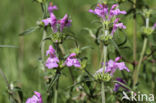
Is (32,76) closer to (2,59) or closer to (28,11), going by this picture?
(2,59)

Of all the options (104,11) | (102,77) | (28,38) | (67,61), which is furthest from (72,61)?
(28,38)

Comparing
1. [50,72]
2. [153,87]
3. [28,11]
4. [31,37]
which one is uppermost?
[28,11]

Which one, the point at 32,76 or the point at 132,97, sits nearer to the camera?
the point at 132,97

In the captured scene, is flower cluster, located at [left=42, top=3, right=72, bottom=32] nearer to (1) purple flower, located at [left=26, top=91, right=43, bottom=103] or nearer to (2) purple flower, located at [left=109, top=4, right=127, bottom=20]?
(2) purple flower, located at [left=109, top=4, right=127, bottom=20]

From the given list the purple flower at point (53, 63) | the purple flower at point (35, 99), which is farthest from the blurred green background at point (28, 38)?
the purple flower at point (53, 63)

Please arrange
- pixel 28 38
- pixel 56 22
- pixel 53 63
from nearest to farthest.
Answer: pixel 53 63 < pixel 56 22 < pixel 28 38

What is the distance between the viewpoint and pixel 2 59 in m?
2.36

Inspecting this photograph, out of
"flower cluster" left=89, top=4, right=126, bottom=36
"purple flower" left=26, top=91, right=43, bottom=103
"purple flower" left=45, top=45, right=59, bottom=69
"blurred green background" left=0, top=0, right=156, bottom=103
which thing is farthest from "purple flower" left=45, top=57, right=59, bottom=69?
"blurred green background" left=0, top=0, right=156, bottom=103

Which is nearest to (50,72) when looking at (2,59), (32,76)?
(32,76)

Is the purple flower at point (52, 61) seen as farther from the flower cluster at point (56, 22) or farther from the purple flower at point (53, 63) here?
A: the flower cluster at point (56, 22)

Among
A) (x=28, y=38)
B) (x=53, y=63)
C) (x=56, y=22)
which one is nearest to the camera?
(x=53, y=63)

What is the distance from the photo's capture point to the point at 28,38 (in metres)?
2.86

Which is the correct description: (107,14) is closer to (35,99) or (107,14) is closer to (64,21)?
(64,21)

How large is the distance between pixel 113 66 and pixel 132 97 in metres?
0.21
